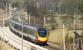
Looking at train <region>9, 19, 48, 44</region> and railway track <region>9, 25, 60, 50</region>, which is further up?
train <region>9, 19, 48, 44</region>

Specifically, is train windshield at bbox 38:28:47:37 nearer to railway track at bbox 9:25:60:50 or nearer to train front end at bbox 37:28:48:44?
train front end at bbox 37:28:48:44

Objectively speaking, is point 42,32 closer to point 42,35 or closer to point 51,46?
point 42,35

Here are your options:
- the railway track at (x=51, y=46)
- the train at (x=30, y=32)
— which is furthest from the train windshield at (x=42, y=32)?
the railway track at (x=51, y=46)

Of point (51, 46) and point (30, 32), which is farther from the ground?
point (30, 32)

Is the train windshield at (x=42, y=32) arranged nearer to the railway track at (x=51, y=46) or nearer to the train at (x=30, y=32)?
the train at (x=30, y=32)

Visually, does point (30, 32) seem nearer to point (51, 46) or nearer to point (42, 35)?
point (42, 35)

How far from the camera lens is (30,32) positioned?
17.1 ft

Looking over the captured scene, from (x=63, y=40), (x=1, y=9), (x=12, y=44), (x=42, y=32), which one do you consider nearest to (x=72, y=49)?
(x=63, y=40)

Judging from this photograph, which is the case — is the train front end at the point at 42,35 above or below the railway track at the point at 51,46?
above

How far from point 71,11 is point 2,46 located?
4.11 feet

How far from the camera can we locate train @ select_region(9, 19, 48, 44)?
516 centimetres

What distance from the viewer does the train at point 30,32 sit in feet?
16.9

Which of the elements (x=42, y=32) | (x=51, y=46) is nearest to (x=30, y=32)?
(x=42, y=32)

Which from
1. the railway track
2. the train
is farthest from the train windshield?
the railway track
